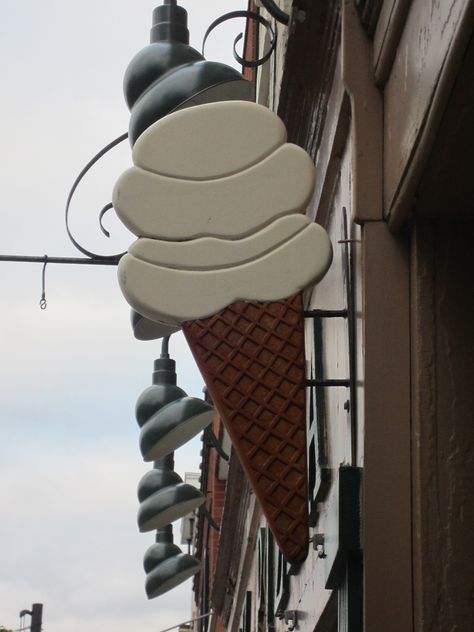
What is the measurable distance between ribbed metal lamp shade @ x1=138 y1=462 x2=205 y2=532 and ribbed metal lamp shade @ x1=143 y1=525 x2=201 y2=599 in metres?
1.08

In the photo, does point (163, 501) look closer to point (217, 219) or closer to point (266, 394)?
point (266, 394)

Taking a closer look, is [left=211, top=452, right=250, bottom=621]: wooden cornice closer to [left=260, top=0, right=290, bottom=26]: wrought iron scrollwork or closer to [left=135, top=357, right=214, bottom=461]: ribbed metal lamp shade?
[left=135, top=357, right=214, bottom=461]: ribbed metal lamp shade

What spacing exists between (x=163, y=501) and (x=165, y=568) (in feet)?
4.81

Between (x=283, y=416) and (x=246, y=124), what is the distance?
92 centimetres

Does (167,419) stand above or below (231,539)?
above

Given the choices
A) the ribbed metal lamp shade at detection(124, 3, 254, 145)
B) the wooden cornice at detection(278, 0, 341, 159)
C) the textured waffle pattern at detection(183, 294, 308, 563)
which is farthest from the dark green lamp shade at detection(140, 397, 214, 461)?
the textured waffle pattern at detection(183, 294, 308, 563)

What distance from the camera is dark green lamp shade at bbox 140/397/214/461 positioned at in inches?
317

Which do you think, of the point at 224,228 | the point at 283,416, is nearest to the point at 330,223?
the point at 283,416

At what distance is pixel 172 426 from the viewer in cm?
812

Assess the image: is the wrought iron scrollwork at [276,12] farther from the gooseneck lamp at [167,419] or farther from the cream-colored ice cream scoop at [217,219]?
the gooseneck lamp at [167,419]

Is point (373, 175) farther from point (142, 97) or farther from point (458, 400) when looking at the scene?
point (142, 97)

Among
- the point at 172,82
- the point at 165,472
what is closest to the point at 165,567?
the point at 165,472

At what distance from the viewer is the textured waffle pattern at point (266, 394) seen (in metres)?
3.89

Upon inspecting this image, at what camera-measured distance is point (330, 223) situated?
5.20 meters
